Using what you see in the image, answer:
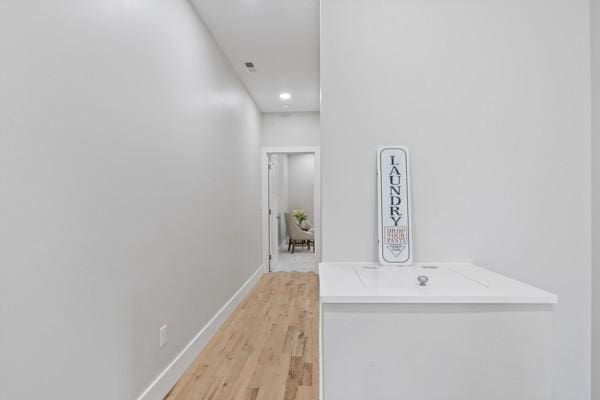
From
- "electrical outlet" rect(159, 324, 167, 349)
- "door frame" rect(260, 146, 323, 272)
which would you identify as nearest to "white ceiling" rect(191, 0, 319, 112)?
"door frame" rect(260, 146, 323, 272)

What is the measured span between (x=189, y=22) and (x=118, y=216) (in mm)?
1660

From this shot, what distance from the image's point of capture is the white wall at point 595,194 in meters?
1.46

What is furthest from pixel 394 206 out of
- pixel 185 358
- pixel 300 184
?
pixel 300 184

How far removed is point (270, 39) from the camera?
3090mm

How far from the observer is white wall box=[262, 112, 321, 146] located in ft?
18.2

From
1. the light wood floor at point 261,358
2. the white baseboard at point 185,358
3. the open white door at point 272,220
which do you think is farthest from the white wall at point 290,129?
the white baseboard at point 185,358

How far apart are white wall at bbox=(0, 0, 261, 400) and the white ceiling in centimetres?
31

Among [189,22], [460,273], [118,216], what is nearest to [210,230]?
[118,216]

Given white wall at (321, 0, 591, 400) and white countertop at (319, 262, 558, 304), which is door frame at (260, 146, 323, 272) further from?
white countertop at (319, 262, 558, 304)

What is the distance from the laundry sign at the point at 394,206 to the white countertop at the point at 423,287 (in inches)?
2.9

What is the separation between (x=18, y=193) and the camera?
1.07 m

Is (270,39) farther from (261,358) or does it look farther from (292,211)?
(292,211)

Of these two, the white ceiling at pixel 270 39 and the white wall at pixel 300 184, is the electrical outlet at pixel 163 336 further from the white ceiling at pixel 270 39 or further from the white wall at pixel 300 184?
the white wall at pixel 300 184

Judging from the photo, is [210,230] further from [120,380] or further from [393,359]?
[393,359]
